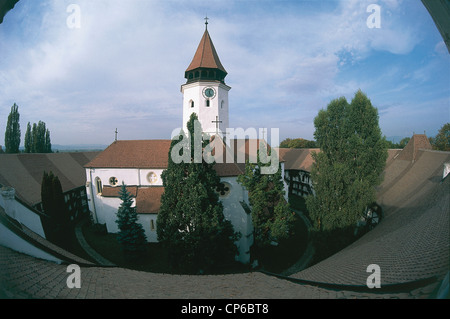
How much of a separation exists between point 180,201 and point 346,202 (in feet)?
34.8

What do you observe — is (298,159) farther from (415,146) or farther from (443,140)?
(443,140)

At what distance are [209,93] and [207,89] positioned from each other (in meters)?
0.47

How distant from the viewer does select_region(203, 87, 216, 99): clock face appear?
2047cm

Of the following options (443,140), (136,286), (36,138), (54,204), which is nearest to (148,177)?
(54,204)

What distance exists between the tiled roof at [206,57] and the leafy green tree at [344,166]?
12.8 metres

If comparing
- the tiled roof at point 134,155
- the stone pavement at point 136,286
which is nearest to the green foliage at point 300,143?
the tiled roof at point 134,155

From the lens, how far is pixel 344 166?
1272 cm

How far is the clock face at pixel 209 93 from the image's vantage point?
20.5 m

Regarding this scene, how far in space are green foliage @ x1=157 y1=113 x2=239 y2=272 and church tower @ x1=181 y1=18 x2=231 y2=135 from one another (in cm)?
948

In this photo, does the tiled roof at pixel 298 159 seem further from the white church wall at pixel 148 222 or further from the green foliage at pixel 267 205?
the white church wall at pixel 148 222

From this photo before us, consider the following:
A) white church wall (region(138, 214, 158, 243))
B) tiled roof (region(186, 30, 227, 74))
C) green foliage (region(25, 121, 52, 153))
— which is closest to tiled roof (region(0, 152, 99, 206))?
green foliage (region(25, 121, 52, 153))

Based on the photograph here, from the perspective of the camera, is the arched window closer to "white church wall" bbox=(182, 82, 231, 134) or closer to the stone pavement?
"white church wall" bbox=(182, 82, 231, 134)
